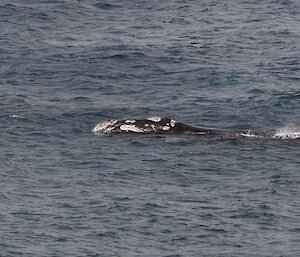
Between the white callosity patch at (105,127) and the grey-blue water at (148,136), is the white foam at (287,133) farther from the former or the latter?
the white callosity patch at (105,127)

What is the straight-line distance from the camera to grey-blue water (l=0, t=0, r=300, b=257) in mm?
33250

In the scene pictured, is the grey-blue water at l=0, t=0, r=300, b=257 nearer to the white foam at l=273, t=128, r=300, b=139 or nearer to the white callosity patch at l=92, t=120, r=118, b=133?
the white foam at l=273, t=128, r=300, b=139

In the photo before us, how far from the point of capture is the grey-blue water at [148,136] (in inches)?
1309

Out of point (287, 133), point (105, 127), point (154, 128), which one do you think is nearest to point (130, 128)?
point (154, 128)

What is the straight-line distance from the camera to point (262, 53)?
2405 inches

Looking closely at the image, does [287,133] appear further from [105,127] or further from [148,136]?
[105,127]

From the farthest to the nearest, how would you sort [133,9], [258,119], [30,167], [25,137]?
[133,9], [258,119], [25,137], [30,167]

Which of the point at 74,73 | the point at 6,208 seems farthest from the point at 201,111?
Result: the point at 6,208

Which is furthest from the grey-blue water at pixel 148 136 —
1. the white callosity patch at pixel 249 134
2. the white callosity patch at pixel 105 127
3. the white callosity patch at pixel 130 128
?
the white callosity patch at pixel 130 128

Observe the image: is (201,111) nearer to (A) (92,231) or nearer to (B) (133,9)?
(A) (92,231)

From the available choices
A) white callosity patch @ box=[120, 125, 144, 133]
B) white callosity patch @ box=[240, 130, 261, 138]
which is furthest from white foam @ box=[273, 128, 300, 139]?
white callosity patch @ box=[120, 125, 144, 133]

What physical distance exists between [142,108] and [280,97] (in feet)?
20.3

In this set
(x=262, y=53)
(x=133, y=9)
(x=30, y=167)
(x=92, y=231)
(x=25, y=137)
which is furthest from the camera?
(x=133, y=9)

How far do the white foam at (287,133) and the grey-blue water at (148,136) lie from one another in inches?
7.6
